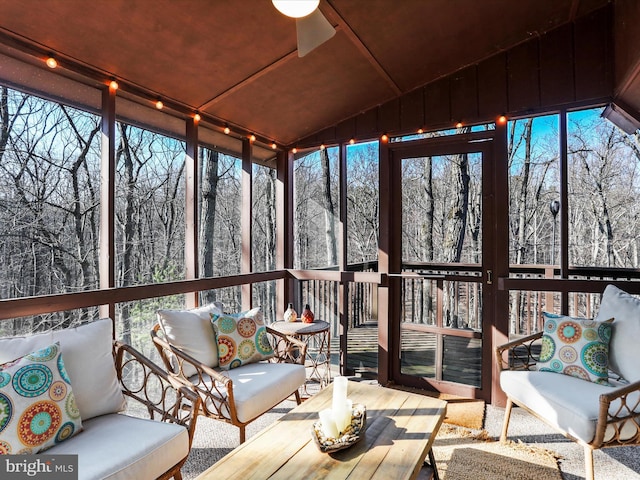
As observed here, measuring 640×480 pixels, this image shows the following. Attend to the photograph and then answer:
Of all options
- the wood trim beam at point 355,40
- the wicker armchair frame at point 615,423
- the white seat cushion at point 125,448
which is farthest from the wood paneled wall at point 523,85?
the white seat cushion at point 125,448

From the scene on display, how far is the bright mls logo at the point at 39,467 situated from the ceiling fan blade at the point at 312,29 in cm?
216

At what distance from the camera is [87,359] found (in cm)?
198

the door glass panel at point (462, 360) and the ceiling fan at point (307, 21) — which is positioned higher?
the ceiling fan at point (307, 21)

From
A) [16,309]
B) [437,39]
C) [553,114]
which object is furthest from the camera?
[553,114]

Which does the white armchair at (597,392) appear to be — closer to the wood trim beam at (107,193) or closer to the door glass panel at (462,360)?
the door glass panel at (462,360)

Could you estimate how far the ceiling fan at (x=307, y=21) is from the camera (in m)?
1.60

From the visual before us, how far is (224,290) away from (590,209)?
10.8 feet

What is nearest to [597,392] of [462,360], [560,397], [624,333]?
[560,397]

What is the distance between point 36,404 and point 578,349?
10.1 ft

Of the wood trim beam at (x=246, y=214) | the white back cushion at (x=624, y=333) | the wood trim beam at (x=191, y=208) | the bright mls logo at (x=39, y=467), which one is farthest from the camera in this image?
the wood trim beam at (x=246, y=214)

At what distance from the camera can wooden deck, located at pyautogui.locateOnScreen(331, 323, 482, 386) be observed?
3.52 metres

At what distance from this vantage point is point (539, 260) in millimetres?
3279

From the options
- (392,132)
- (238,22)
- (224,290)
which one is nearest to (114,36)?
(238,22)

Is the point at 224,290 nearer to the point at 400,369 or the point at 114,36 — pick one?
the point at 400,369
